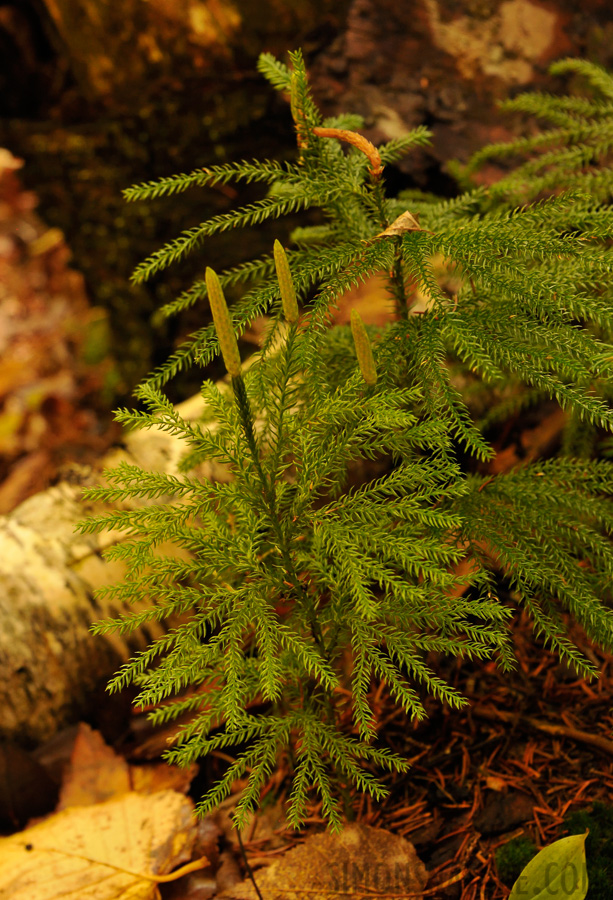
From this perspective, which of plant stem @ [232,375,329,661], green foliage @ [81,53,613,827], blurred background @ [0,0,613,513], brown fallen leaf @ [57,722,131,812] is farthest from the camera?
blurred background @ [0,0,613,513]

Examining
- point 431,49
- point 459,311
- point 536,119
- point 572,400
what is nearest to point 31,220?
point 431,49

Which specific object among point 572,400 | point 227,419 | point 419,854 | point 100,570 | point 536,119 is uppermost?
point 536,119

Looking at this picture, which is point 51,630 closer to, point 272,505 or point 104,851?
point 104,851

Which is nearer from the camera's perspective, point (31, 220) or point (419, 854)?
point (419, 854)

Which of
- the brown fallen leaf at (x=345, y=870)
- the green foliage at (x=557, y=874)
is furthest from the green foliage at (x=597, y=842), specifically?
the brown fallen leaf at (x=345, y=870)

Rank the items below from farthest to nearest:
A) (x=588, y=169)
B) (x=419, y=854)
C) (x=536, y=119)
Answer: (x=536, y=119) < (x=588, y=169) < (x=419, y=854)

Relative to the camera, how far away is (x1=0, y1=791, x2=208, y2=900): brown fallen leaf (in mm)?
1694

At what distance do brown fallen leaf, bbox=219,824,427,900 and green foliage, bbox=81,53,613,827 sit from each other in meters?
0.17

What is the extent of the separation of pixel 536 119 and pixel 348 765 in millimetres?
2892

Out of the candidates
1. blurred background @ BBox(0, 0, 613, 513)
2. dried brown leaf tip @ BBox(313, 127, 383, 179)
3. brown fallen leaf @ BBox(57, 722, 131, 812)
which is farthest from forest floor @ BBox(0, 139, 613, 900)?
dried brown leaf tip @ BBox(313, 127, 383, 179)

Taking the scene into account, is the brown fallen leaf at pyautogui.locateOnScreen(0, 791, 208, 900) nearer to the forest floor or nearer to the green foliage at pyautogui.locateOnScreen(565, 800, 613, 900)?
the forest floor

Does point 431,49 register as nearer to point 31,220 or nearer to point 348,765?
point 348,765

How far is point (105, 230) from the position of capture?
3701 millimetres

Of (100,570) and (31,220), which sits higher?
(31,220)
